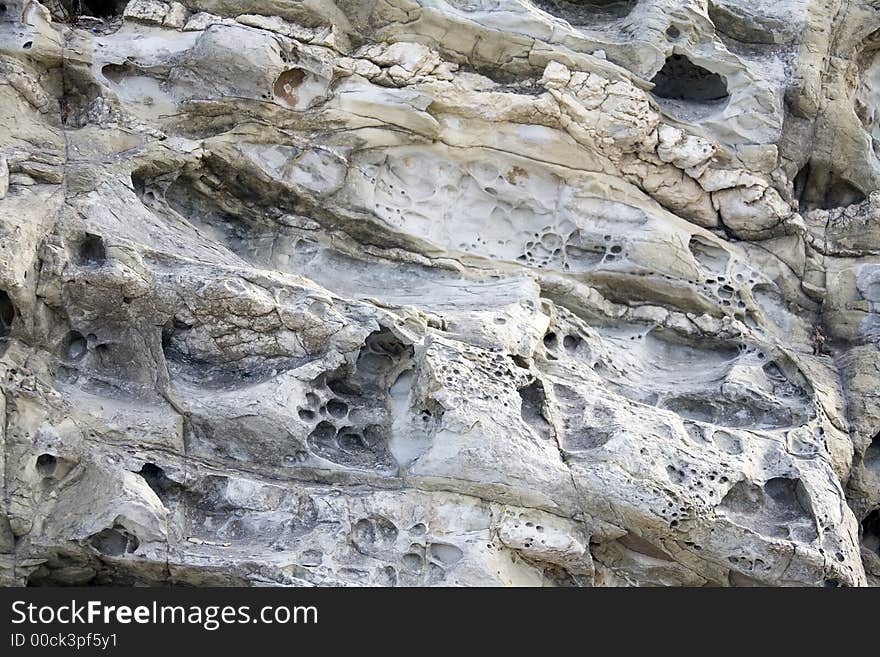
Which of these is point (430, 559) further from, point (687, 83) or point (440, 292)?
point (687, 83)

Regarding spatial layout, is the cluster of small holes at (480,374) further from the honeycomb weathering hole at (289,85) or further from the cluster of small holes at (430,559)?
the honeycomb weathering hole at (289,85)

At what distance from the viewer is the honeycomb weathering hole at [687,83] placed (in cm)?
909

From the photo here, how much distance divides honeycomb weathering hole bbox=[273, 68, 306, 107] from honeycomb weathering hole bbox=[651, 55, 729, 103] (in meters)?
2.76

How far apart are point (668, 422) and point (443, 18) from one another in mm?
3358

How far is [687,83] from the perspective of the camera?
9.20 metres

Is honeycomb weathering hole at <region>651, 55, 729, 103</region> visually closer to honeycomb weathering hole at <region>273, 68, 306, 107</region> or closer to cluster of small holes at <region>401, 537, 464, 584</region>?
honeycomb weathering hole at <region>273, 68, 306, 107</region>

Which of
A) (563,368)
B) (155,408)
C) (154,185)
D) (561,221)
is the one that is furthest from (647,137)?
(155,408)

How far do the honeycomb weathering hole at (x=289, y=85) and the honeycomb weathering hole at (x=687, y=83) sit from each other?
2.76 m

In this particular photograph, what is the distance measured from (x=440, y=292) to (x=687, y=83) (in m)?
2.79

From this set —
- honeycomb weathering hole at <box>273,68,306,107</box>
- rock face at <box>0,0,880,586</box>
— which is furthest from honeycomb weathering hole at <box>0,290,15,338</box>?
honeycomb weathering hole at <box>273,68,306,107</box>

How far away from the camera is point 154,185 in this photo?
782 cm

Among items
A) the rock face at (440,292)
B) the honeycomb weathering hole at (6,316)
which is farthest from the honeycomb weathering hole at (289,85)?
the honeycomb weathering hole at (6,316)

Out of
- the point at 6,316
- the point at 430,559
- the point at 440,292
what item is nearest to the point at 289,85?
the point at 440,292

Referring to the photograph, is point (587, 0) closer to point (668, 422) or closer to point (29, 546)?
point (668, 422)
